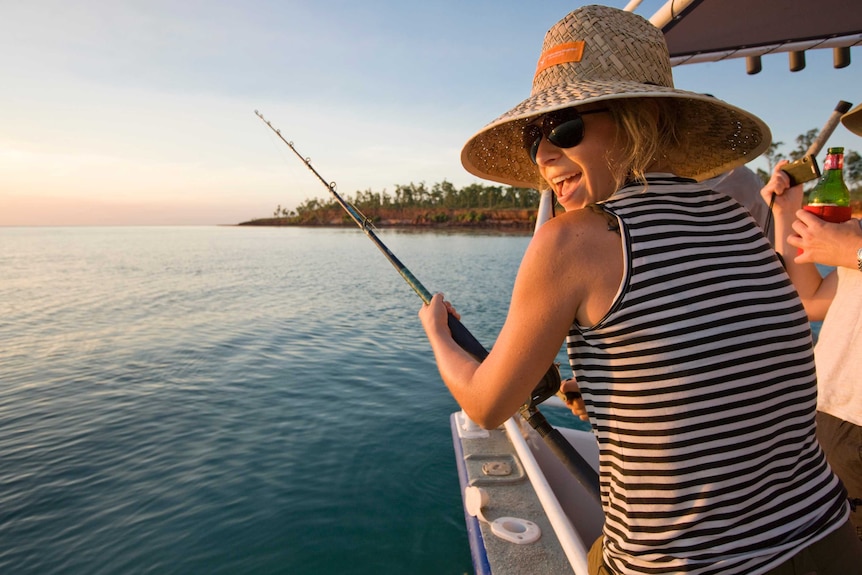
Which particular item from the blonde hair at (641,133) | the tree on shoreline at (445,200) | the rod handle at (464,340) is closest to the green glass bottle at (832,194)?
the blonde hair at (641,133)

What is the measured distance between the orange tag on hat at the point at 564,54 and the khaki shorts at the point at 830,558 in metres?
1.27

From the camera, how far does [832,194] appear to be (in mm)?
2123

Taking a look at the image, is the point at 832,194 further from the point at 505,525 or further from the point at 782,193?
the point at 505,525

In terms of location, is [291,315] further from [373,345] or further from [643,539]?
[643,539]

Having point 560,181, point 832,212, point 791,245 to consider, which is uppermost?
point 560,181

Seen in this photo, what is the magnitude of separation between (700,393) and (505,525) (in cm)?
193

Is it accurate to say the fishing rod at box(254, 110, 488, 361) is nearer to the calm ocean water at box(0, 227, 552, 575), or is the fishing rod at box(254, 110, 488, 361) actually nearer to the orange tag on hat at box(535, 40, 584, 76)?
the orange tag on hat at box(535, 40, 584, 76)

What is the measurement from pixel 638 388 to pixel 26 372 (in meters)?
11.1

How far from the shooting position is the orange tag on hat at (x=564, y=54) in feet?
4.73

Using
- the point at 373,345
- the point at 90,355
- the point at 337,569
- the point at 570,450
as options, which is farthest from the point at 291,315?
the point at 570,450

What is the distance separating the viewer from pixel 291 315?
50.3ft

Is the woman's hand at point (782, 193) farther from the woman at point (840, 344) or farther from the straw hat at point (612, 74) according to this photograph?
the straw hat at point (612, 74)

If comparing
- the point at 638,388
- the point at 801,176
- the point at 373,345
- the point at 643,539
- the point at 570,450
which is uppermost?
the point at 801,176

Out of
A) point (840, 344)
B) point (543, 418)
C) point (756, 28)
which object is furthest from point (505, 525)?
point (756, 28)
